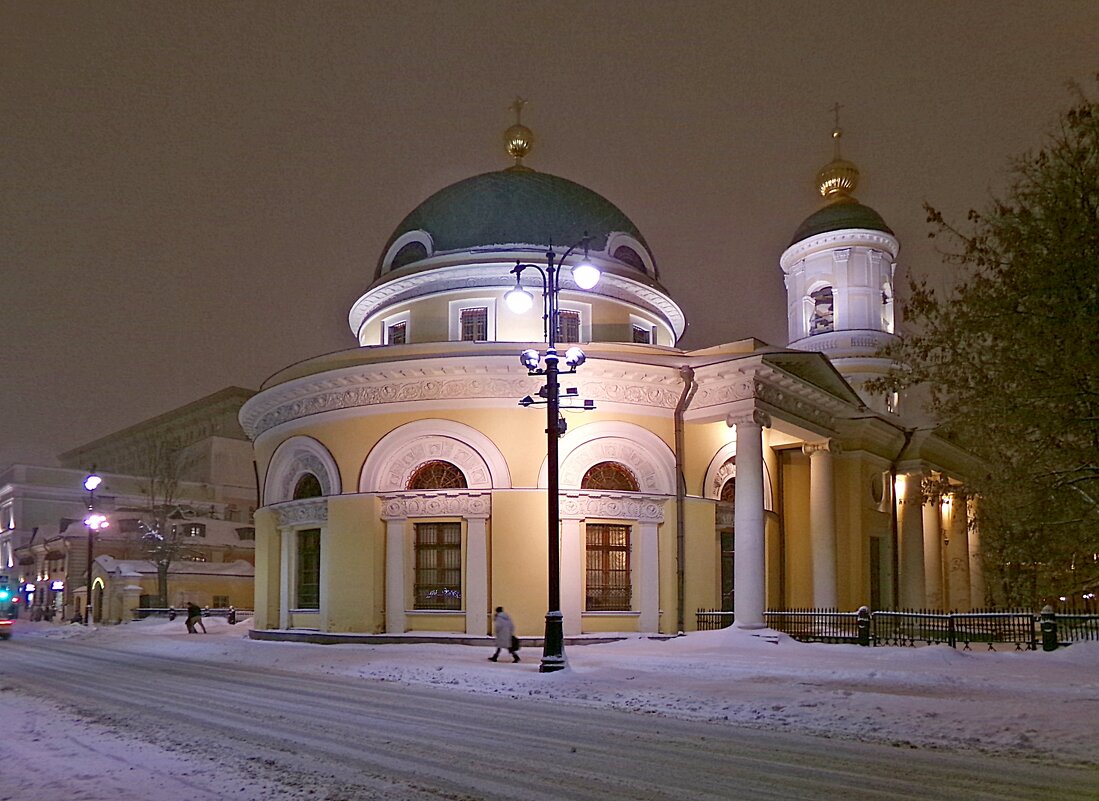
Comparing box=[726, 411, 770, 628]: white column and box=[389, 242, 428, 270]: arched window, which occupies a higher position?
box=[389, 242, 428, 270]: arched window

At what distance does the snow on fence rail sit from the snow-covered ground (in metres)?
1.81

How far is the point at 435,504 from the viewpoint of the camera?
25.0 m

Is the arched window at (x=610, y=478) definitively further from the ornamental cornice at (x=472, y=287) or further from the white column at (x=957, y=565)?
the white column at (x=957, y=565)

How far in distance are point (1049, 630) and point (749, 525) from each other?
656cm

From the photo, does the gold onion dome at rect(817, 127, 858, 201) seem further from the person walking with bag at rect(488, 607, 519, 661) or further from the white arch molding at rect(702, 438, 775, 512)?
the person walking with bag at rect(488, 607, 519, 661)

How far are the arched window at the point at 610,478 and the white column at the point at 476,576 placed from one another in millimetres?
2733

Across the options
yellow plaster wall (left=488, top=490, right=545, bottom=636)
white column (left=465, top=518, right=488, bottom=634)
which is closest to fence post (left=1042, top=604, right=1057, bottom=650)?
yellow plaster wall (left=488, top=490, right=545, bottom=636)

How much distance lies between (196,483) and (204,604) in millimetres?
23817

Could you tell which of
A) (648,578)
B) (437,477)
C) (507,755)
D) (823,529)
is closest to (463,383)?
(437,477)

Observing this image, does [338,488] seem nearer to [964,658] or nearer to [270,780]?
[964,658]

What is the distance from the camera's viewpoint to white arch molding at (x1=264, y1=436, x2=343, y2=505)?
26.3 metres

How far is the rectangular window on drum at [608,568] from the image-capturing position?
25172 mm

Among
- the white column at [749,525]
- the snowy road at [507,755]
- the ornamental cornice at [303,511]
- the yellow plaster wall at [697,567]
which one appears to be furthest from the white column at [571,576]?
the snowy road at [507,755]

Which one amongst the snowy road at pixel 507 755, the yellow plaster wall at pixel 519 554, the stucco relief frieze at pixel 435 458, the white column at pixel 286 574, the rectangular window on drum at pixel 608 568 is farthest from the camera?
the white column at pixel 286 574
